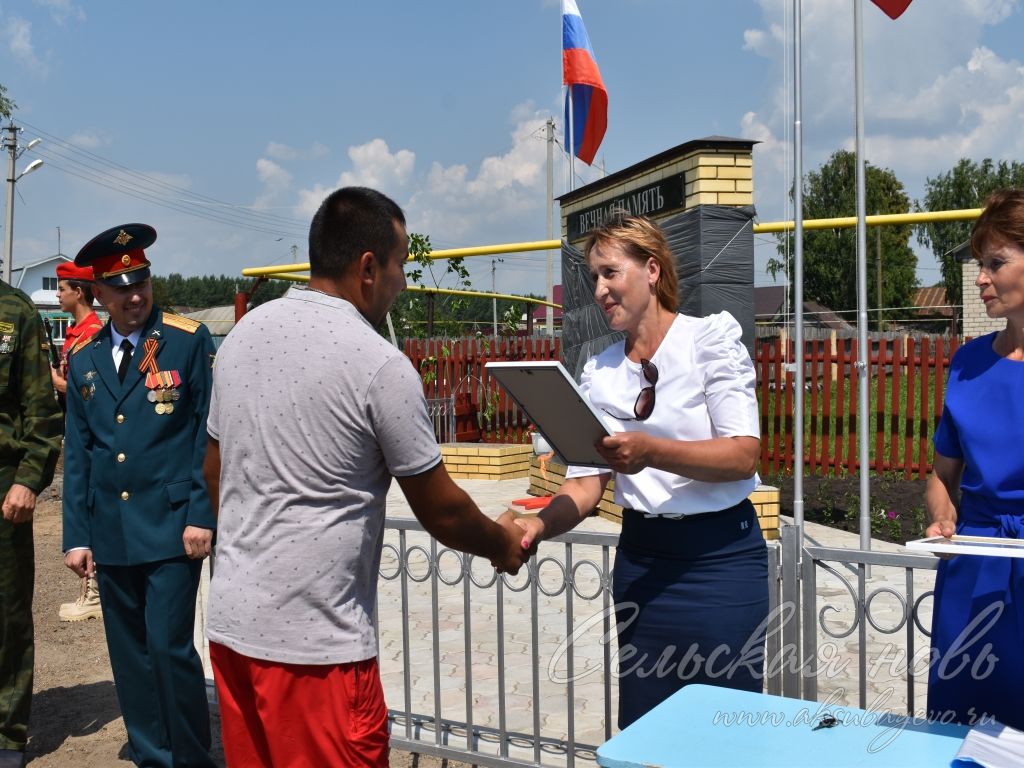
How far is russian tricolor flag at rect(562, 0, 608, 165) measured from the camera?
10.9 meters

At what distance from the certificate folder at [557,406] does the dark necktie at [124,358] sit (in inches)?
73.7

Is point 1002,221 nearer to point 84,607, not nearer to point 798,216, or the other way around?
point 798,216

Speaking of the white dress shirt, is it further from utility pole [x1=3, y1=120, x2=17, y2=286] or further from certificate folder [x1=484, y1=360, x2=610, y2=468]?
utility pole [x1=3, y1=120, x2=17, y2=286]

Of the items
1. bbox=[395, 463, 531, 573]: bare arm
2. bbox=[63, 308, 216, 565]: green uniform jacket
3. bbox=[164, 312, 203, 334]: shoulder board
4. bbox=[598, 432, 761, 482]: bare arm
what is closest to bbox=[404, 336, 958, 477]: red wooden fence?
bbox=[164, 312, 203, 334]: shoulder board

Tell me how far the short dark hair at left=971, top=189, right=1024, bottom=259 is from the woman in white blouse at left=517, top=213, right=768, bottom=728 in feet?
2.03

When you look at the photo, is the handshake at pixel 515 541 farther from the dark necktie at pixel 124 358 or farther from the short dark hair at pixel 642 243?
the dark necktie at pixel 124 358

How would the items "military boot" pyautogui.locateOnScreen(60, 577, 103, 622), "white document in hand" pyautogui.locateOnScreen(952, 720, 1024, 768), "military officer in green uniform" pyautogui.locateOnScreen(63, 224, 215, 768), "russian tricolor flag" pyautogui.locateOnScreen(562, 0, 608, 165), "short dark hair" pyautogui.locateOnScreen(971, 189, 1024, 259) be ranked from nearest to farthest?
"white document in hand" pyautogui.locateOnScreen(952, 720, 1024, 768), "short dark hair" pyautogui.locateOnScreen(971, 189, 1024, 259), "military officer in green uniform" pyautogui.locateOnScreen(63, 224, 215, 768), "military boot" pyautogui.locateOnScreen(60, 577, 103, 622), "russian tricolor flag" pyautogui.locateOnScreen(562, 0, 608, 165)

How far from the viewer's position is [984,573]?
227 centimetres

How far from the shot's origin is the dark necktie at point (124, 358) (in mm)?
3758

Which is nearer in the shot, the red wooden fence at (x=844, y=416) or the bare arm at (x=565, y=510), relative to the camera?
the bare arm at (x=565, y=510)

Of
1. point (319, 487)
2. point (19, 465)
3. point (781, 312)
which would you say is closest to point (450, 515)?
point (319, 487)

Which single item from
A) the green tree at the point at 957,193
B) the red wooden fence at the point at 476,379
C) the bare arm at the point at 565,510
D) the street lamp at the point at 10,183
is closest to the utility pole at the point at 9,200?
the street lamp at the point at 10,183

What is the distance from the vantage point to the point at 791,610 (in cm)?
321

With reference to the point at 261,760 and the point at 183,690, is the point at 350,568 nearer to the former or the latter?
the point at 261,760
